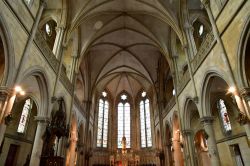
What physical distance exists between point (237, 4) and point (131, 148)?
2335 cm

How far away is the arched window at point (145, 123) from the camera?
26516 millimetres

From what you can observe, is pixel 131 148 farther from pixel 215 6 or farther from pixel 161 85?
pixel 215 6

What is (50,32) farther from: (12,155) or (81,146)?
(81,146)

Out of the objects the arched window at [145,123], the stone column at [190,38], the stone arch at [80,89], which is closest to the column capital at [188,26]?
the stone column at [190,38]

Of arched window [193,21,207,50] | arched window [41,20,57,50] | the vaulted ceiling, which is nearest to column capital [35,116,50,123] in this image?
the vaulted ceiling

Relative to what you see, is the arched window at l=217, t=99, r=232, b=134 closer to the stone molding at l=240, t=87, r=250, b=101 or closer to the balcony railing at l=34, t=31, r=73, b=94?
the stone molding at l=240, t=87, r=250, b=101

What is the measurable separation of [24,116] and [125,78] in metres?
17.0

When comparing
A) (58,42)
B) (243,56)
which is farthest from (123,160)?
(243,56)

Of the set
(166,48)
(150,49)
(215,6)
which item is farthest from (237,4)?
(150,49)

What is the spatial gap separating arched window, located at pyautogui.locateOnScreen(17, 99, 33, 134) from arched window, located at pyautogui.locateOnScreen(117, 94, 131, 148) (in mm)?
14996

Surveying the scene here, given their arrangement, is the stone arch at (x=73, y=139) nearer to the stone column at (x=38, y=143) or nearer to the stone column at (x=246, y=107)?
the stone column at (x=38, y=143)

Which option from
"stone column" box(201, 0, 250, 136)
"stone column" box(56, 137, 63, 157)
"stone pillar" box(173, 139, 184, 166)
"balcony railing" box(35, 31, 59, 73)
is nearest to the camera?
"stone column" box(201, 0, 250, 136)

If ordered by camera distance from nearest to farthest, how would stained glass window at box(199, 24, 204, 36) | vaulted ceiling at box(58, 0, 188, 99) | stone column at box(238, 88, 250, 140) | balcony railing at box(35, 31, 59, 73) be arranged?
stone column at box(238, 88, 250, 140) < balcony railing at box(35, 31, 59, 73) < vaulted ceiling at box(58, 0, 188, 99) < stained glass window at box(199, 24, 204, 36)

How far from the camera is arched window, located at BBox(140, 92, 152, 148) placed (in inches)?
1044
